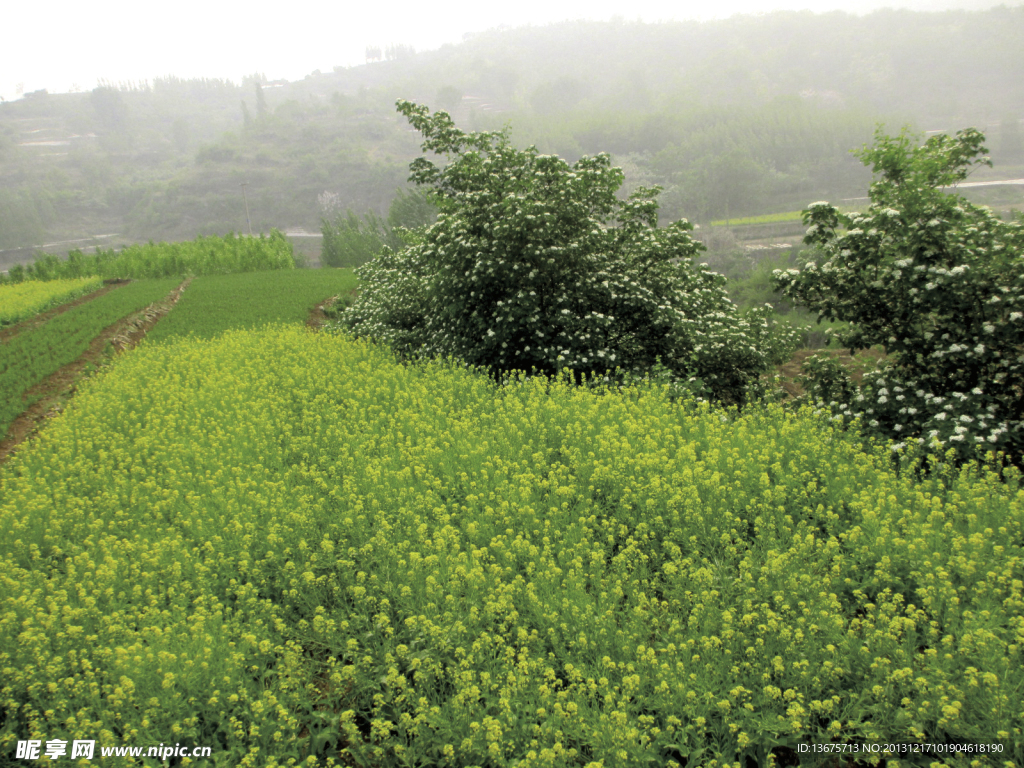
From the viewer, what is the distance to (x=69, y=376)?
1242 cm

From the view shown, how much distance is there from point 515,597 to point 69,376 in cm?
1264

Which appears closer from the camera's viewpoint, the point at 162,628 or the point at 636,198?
the point at 162,628

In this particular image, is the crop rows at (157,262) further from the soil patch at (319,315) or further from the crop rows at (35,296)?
the soil patch at (319,315)

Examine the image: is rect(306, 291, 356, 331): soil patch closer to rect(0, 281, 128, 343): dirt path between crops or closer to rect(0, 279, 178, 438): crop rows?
rect(0, 279, 178, 438): crop rows

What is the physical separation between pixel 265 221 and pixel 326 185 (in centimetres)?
1570

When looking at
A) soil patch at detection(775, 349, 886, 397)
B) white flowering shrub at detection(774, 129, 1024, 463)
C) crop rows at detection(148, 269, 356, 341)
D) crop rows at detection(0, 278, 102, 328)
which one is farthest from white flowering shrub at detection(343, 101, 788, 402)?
crop rows at detection(0, 278, 102, 328)

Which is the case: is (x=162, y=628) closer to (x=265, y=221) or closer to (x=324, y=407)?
(x=324, y=407)

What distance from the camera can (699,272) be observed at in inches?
487

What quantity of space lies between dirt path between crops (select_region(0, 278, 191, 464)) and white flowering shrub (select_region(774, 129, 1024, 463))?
39.6 ft

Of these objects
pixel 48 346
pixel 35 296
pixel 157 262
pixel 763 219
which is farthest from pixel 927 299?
pixel 763 219

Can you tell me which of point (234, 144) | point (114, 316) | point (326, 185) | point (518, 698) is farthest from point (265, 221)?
point (518, 698)

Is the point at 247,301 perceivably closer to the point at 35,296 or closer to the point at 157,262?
the point at 35,296

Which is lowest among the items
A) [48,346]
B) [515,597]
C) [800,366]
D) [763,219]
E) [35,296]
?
[800,366]

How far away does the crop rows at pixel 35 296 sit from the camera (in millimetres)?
19359
